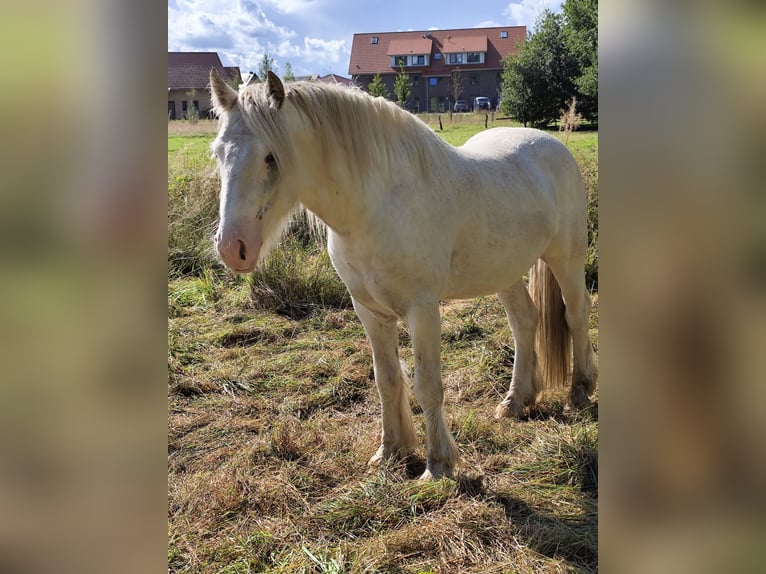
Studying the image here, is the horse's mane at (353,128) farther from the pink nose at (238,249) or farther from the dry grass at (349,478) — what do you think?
the dry grass at (349,478)

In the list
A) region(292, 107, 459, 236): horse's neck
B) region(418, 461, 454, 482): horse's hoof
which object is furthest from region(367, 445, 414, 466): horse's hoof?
region(292, 107, 459, 236): horse's neck

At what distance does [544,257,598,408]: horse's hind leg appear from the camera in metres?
3.66

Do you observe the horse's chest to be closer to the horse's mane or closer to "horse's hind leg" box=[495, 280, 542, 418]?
the horse's mane

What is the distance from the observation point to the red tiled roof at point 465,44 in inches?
1908

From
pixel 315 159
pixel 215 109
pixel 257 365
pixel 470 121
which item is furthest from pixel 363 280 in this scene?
pixel 470 121

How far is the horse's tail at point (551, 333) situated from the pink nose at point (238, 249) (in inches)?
94.2

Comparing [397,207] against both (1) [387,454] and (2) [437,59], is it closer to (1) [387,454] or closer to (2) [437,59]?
(1) [387,454]

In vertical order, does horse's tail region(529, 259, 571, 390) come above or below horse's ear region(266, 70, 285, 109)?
below

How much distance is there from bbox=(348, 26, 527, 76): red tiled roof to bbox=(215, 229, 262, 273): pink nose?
161ft

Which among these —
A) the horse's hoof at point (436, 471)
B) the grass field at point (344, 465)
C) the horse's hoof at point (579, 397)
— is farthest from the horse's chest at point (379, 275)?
the horse's hoof at point (579, 397)

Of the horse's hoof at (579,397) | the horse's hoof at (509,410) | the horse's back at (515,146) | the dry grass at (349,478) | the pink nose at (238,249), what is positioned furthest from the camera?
the horse's hoof at (579,397)

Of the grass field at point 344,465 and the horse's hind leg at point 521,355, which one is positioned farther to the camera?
the horse's hind leg at point 521,355

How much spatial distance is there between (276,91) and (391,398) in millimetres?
1723
